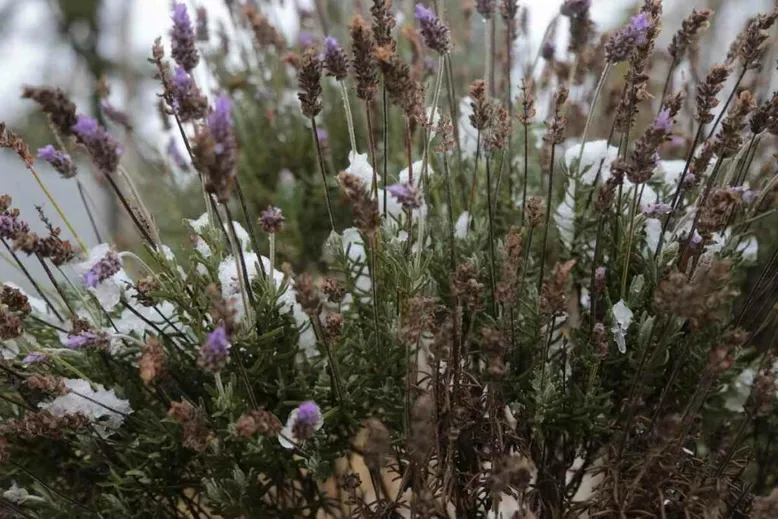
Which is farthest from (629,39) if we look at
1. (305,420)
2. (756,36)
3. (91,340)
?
(91,340)

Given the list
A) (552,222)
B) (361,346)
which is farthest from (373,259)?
(552,222)

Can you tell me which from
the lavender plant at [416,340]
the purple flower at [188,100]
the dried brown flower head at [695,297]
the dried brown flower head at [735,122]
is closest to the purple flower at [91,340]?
the lavender plant at [416,340]

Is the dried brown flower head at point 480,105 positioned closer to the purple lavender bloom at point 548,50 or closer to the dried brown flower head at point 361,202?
the dried brown flower head at point 361,202

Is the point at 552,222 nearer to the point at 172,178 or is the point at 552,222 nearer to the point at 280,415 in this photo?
the point at 280,415

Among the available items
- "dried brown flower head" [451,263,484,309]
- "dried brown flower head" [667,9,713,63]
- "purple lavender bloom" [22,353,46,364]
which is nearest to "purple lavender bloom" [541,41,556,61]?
"dried brown flower head" [667,9,713,63]

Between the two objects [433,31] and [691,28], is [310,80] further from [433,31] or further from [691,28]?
[691,28]

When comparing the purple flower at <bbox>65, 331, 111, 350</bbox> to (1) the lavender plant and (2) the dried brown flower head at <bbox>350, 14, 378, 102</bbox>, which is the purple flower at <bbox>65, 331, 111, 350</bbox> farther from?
(2) the dried brown flower head at <bbox>350, 14, 378, 102</bbox>
